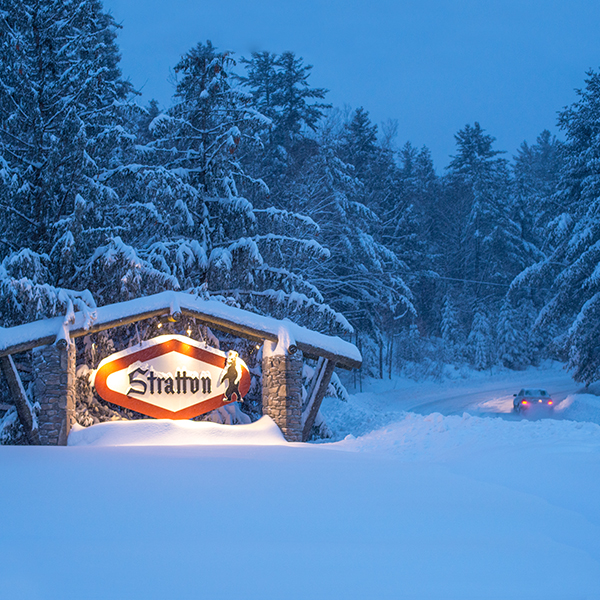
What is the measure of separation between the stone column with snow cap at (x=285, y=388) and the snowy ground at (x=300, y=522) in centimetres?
238

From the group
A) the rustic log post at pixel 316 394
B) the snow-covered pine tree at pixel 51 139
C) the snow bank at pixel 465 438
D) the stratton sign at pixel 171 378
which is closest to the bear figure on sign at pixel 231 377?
the stratton sign at pixel 171 378

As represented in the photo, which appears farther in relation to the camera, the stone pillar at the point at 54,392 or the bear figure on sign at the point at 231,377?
the bear figure on sign at the point at 231,377

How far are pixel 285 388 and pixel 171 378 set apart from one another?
7.54 feet

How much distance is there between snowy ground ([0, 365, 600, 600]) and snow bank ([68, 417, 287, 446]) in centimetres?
108

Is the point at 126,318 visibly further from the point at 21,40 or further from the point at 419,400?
the point at 419,400

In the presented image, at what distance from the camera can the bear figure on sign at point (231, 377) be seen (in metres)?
12.4

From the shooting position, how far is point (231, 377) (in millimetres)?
12438

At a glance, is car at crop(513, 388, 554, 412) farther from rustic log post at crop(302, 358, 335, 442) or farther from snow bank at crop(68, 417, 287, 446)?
snow bank at crop(68, 417, 287, 446)

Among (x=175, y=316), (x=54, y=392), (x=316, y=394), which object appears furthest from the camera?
(x=316, y=394)

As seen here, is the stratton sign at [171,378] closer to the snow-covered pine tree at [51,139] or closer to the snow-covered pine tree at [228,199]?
the snow-covered pine tree at [51,139]

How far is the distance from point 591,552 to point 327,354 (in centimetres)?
794

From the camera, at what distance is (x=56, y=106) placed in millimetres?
14039

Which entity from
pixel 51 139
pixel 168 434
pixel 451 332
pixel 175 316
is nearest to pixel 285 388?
pixel 168 434

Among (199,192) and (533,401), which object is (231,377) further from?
(533,401)
